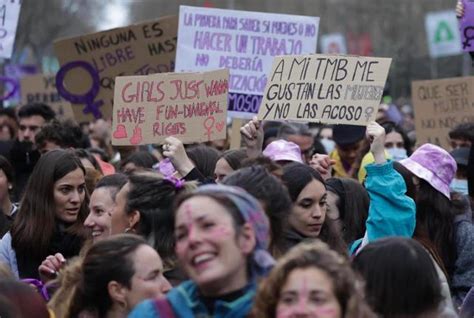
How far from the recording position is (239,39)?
11.2 m

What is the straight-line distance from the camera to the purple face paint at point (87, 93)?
38.4 ft

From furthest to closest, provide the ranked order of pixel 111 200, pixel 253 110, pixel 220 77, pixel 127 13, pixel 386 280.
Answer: pixel 127 13, pixel 253 110, pixel 220 77, pixel 111 200, pixel 386 280

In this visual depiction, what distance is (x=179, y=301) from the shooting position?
4.57 metres

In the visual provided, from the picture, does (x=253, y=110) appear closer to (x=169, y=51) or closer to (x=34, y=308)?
(x=169, y=51)

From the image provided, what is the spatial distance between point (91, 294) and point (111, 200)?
154 cm

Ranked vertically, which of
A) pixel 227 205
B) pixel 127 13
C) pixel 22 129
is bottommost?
pixel 227 205

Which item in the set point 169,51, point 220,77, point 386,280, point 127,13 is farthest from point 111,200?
point 127,13

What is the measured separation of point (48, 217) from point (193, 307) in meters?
3.16

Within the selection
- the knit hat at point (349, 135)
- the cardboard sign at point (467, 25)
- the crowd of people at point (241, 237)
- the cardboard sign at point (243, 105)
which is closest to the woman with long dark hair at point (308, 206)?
the crowd of people at point (241, 237)

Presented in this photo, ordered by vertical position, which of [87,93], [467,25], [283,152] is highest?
[467,25]

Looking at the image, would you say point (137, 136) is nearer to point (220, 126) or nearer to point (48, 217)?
point (220, 126)

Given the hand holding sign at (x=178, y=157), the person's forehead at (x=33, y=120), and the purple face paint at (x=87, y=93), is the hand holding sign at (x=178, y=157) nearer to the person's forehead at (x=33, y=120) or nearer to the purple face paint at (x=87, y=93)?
the purple face paint at (x=87, y=93)

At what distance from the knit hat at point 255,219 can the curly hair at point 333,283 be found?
0.49 ft

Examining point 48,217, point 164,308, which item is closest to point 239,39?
point 48,217
